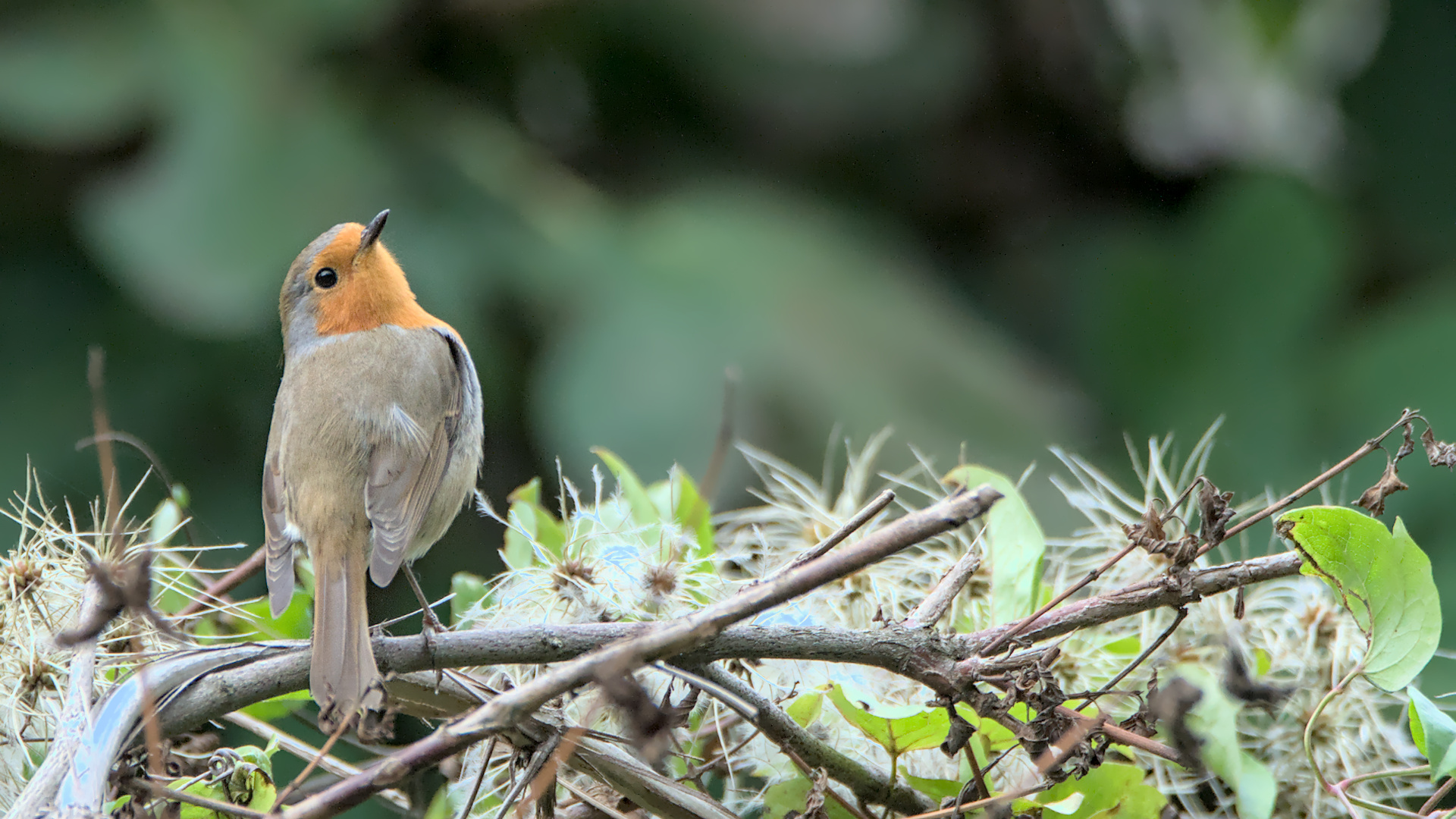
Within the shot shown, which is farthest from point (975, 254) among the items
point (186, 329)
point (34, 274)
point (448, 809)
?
point (448, 809)

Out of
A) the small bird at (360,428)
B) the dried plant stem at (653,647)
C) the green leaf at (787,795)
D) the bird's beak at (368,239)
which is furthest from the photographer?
the bird's beak at (368,239)

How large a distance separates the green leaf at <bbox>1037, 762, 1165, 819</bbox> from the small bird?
34.4 inches

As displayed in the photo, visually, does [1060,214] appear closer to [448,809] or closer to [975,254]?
[975,254]

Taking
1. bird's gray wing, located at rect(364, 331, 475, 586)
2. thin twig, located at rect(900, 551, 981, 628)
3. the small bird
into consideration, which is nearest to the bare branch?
thin twig, located at rect(900, 551, 981, 628)

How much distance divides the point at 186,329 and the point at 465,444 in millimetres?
1732

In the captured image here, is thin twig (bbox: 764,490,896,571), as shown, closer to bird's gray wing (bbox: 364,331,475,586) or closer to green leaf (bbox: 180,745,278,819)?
green leaf (bbox: 180,745,278,819)

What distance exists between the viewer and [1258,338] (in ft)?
13.1

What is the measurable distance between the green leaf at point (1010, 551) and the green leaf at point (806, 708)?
0.99 feet

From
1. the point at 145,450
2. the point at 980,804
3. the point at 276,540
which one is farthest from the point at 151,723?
the point at 276,540

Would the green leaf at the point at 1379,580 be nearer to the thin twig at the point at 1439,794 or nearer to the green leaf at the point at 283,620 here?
the thin twig at the point at 1439,794

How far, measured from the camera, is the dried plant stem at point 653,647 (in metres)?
0.93

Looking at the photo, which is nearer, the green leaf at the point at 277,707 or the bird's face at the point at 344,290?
the green leaf at the point at 277,707

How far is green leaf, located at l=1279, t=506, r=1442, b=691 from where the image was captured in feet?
3.75

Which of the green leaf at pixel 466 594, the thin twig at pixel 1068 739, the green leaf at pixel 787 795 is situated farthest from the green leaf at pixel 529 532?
the thin twig at pixel 1068 739
